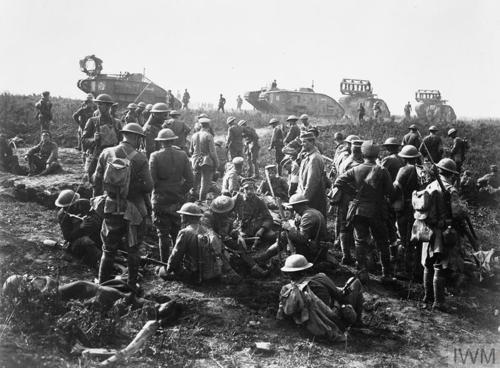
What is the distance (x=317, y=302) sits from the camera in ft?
18.5

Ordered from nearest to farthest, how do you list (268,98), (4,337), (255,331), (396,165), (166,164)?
(4,337) < (255,331) < (166,164) < (396,165) < (268,98)

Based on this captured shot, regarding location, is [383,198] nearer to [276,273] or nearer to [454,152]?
[276,273]

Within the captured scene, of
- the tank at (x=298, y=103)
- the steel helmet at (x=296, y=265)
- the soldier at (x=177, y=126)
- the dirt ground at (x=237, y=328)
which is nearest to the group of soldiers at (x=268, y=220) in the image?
the steel helmet at (x=296, y=265)

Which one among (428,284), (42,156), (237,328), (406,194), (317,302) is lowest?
(237,328)

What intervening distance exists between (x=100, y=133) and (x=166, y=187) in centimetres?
200

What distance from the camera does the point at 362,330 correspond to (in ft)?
19.4

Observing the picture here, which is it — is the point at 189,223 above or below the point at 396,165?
below

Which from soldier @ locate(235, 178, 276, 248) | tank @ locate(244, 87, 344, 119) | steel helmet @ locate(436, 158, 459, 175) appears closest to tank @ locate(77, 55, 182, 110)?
tank @ locate(244, 87, 344, 119)

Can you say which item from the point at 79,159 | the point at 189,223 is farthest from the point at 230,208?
the point at 79,159

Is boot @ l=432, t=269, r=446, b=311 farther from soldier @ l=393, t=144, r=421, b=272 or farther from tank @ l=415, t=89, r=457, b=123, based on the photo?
tank @ l=415, t=89, r=457, b=123

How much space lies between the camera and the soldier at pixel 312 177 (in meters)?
7.97

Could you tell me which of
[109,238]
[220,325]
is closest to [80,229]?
[109,238]

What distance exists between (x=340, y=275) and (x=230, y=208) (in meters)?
2.12

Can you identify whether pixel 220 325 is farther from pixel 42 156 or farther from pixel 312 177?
pixel 42 156
